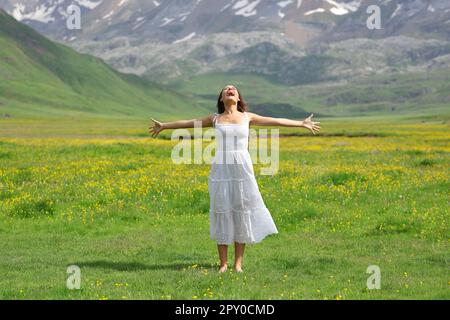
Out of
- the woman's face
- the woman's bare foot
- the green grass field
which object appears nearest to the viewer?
the green grass field

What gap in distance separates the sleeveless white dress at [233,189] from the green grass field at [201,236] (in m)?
0.86

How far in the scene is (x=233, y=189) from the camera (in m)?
14.5

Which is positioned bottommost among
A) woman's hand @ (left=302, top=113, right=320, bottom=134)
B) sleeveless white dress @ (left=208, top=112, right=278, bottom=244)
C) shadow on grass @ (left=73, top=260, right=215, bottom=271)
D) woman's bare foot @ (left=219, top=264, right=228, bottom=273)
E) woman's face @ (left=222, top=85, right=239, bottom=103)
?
shadow on grass @ (left=73, top=260, right=215, bottom=271)

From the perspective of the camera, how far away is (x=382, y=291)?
1266cm

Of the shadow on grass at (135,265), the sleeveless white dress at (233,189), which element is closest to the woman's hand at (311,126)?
the sleeveless white dress at (233,189)

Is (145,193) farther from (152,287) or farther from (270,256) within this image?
(152,287)

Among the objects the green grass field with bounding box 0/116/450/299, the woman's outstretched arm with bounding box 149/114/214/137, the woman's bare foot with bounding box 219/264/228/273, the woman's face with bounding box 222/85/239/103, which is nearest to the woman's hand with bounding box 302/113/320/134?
the woman's face with bounding box 222/85/239/103

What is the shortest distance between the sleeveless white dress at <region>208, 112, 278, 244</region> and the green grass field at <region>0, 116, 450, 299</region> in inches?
33.9

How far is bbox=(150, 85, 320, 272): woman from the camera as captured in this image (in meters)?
14.5

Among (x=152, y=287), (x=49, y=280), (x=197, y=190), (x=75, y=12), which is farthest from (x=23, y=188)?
(x=75, y=12)

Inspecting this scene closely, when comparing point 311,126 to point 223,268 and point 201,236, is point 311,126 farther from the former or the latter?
point 201,236

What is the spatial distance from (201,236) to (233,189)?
5.36 m

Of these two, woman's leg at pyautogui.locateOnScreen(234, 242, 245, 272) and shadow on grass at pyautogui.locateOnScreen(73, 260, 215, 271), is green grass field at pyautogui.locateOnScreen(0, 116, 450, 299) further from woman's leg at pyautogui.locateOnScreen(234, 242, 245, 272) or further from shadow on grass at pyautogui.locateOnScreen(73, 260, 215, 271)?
woman's leg at pyautogui.locateOnScreen(234, 242, 245, 272)
